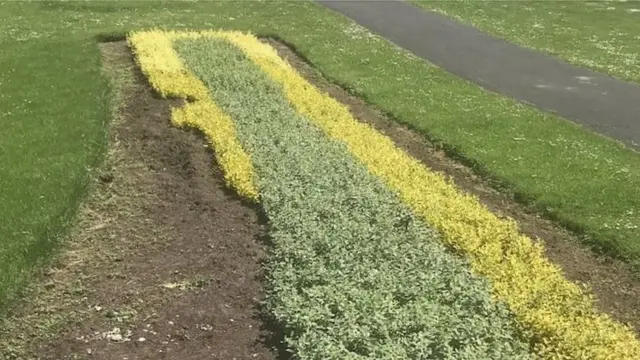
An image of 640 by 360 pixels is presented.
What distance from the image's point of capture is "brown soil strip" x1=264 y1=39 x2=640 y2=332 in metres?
11.3

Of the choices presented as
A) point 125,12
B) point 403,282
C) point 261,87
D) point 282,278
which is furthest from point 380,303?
point 125,12

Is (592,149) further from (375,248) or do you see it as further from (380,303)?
(380,303)

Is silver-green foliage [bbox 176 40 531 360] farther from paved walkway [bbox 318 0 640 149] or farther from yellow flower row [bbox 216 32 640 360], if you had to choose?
paved walkway [bbox 318 0 640 149]

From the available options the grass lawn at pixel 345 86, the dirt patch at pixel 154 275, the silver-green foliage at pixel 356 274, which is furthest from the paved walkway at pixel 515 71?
the dirt patch at pixel 154 275

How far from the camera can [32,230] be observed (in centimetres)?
1263

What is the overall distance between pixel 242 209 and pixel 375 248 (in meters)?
3.24

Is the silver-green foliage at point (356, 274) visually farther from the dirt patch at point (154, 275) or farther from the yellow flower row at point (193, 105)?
the dirt patch at point (154, 275)

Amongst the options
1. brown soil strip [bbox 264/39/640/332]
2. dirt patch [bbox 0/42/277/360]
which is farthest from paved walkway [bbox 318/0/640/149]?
dirt patch [bbox 0/42/277/360]

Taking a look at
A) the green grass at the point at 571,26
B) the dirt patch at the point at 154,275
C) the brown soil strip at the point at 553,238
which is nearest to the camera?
the dirt patch at the point at 154,275

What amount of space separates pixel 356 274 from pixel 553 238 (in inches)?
177

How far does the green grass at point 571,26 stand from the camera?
26.2m

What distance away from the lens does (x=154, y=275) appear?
11.4m

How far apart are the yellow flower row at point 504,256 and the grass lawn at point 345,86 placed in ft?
5.69

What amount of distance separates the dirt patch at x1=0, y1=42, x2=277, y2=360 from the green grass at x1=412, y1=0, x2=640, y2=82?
15.9m
